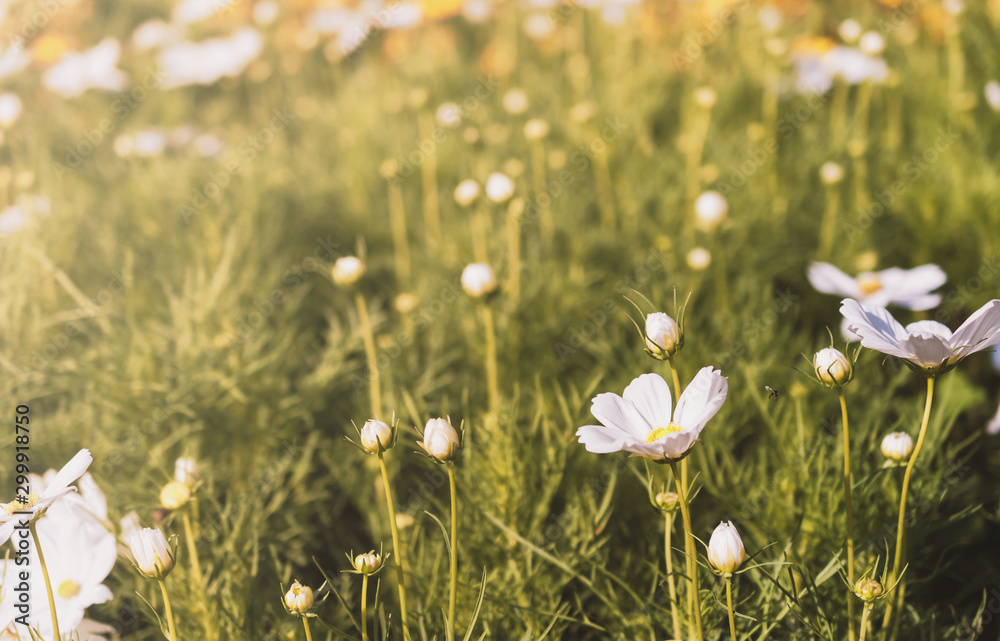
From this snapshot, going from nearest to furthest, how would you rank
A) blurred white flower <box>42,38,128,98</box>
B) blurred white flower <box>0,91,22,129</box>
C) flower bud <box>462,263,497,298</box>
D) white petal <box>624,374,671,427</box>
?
white petal <box>624,374,671,427</box> → flower bud <box>462,263,497,298</box> → blurred white flower <box>0,91,22,129</box> → blurred white flower <box>42,38,128,98</box>

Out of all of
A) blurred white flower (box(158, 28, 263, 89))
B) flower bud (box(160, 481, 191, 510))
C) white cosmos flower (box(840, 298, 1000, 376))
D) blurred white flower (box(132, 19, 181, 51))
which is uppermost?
blurred white flower (box(132, 19, 181, 51))

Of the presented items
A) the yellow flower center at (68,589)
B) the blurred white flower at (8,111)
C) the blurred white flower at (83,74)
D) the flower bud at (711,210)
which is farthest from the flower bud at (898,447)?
A: the blurred white flower at (83,74)

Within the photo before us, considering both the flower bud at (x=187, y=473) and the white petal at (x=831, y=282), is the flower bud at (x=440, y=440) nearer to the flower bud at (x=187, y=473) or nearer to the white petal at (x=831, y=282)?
the flower bud at (x=187, y=473)

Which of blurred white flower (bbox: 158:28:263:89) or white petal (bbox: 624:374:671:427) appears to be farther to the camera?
blurred white flower (bbox: 158:28:263:89)

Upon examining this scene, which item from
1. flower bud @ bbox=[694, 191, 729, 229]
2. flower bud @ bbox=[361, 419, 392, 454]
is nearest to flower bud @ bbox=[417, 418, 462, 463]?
flower bud @ bbox=[361, 419, 392, 454]

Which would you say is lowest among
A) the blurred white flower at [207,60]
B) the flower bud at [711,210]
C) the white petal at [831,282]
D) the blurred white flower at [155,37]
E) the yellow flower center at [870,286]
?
the yellow flower center at [870,286]

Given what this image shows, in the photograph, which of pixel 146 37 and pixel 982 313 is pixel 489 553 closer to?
pixel 982 313

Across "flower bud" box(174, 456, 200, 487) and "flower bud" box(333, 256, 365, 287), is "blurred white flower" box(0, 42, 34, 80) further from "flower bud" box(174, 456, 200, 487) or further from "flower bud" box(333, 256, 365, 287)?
Answer: "flower bud" box(174, 456, 200, 487)
